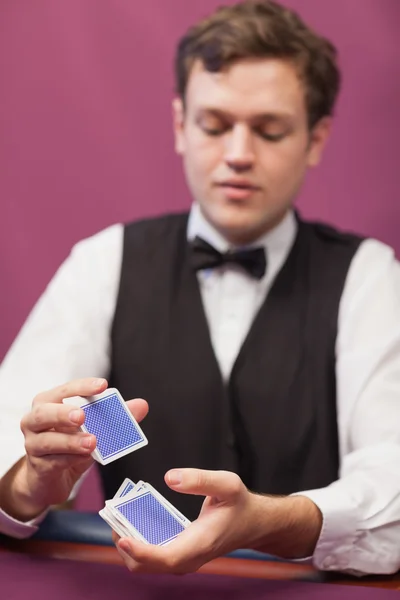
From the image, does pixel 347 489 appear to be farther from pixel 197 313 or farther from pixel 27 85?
pixel 27 85

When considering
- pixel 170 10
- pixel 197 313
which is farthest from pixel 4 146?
pixel 197 313

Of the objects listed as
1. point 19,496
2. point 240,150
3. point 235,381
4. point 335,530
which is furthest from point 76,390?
point 240,150

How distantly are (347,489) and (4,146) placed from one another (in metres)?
1.27

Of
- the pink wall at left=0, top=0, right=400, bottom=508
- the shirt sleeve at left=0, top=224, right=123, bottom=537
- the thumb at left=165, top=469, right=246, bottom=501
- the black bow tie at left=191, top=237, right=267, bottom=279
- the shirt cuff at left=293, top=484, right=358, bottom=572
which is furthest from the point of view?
the pink wall at left=0, top=0, right=400, bottom=508

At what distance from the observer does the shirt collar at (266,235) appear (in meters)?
1.69

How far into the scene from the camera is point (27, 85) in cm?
201

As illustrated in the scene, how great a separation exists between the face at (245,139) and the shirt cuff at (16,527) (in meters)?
0.70

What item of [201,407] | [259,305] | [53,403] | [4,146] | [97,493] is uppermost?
[4,146]

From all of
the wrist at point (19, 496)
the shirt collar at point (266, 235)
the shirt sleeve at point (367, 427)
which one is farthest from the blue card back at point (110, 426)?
the shirt collar at point (266, 235)

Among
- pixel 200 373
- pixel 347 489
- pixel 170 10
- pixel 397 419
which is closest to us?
pixel 347 489

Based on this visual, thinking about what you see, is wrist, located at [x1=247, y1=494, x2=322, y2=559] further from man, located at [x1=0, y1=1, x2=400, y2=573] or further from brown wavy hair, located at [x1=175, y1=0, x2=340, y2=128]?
brown wavy hair, located at [x1=175, y1=0, x2=340, y2=128]

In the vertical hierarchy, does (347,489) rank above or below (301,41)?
below

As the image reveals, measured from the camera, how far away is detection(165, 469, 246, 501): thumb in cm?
92

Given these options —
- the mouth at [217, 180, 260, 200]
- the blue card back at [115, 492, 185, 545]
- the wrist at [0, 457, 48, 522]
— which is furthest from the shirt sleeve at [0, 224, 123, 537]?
the blue card back at [115, 492, 185, 545]
